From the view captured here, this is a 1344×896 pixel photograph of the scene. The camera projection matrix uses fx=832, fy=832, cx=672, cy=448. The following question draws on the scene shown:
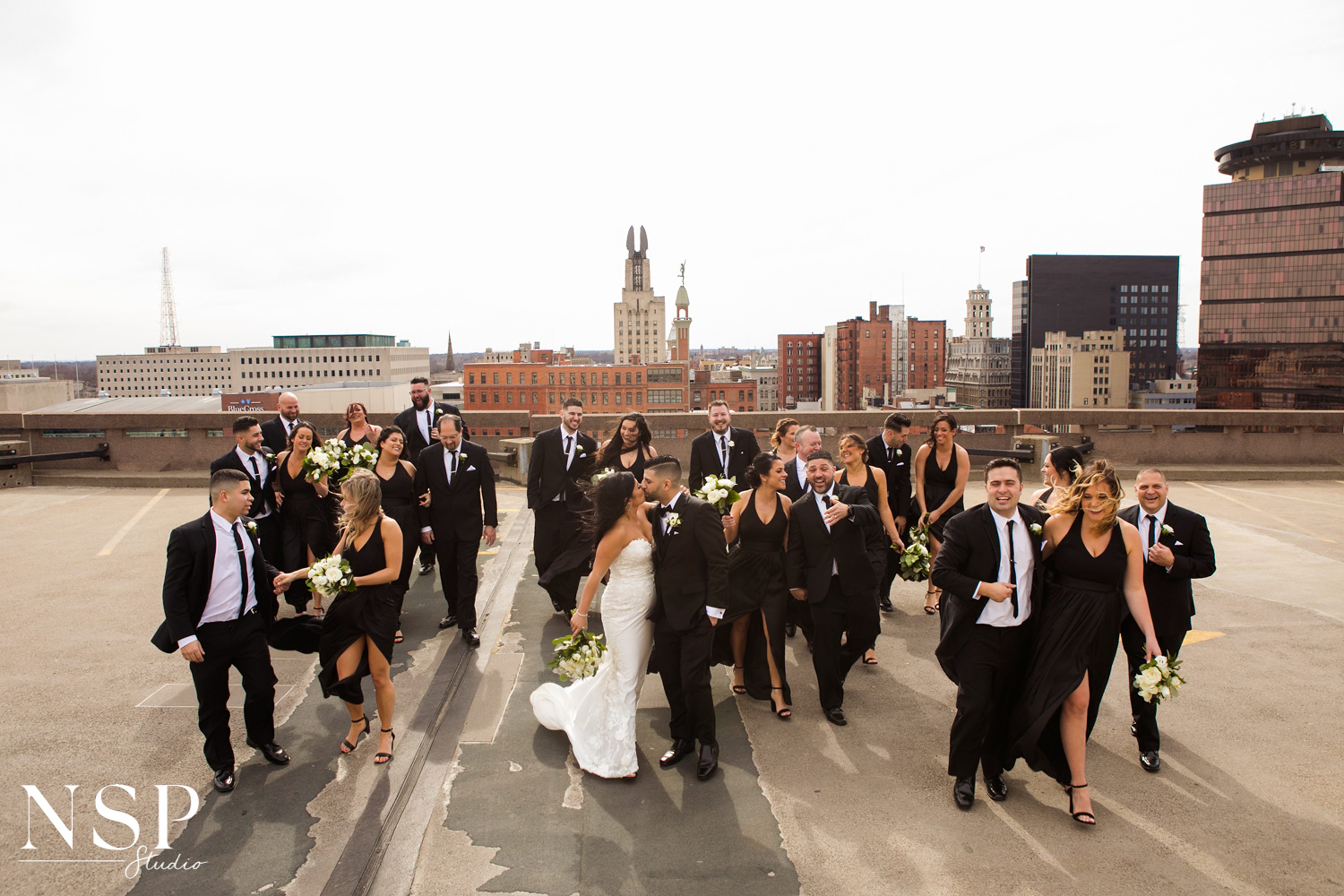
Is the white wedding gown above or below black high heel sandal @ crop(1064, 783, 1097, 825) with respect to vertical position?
above

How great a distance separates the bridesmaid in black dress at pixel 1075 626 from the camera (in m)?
4.41

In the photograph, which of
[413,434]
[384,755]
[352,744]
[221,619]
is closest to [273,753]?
[352,744]

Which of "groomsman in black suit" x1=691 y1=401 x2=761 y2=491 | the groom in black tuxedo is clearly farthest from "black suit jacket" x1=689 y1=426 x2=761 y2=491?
the groom in black tuxedo

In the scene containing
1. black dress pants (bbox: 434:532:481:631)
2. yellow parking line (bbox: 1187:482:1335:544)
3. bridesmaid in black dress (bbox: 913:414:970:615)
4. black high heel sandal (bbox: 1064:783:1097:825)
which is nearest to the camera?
black high heel sandal (bbox: 1064:783:1097:825)

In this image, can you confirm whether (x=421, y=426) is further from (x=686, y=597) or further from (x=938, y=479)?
(x=938, y=479)

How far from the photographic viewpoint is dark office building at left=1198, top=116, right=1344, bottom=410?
11800 centimetres

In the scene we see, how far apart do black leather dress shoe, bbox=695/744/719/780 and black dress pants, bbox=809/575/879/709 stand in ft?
3.30

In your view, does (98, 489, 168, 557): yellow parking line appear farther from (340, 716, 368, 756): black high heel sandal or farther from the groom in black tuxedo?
the groom in black tuxedo

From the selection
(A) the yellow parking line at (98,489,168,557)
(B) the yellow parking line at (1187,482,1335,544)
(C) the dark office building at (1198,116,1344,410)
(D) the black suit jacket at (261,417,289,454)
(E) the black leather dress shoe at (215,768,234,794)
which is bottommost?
(E) the black leather dress shoe at (215,768,234,794)

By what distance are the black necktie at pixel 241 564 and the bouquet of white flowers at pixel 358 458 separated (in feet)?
8.49

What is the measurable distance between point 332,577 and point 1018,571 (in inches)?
153

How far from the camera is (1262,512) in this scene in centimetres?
1158

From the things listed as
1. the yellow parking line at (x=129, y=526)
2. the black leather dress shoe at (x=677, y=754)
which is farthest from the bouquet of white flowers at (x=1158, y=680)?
the yellow parking line at (x=129, y=526)

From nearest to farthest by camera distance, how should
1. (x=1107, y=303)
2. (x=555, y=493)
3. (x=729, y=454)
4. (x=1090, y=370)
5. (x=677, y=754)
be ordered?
1. (x=677, y=754)
2. (x=555, y=493)
3. (x=729, y=454)
4. (x=1090, y=370)
5. (x=1107, y=303)
